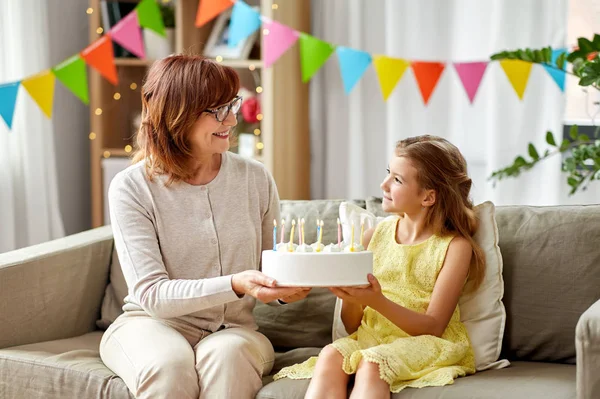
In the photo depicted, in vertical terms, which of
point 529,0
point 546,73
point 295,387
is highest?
point 529,0

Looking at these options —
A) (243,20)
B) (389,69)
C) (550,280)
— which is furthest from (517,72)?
(550,280)

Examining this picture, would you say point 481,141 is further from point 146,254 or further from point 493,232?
point 146,254

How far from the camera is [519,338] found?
2281 millimetres

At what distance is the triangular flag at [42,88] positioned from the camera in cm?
353

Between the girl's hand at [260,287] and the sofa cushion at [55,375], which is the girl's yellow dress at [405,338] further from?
the sofa cushion at [55,375]

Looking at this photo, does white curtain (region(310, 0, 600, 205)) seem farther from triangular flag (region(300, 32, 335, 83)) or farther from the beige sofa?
the beige sofa

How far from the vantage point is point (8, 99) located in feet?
11.1

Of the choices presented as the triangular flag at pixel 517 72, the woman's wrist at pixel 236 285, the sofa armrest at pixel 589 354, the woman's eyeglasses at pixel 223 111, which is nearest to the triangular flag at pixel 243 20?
the triangular flag at pixel 517 72

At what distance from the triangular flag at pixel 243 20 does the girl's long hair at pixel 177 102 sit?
5.08 ft

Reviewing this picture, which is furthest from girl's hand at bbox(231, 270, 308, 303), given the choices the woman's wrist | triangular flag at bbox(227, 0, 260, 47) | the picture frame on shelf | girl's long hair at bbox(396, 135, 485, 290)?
the picture frame on shelf

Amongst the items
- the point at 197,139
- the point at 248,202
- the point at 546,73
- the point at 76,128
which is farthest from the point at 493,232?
the point at 76,128

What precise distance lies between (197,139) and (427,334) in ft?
2.48

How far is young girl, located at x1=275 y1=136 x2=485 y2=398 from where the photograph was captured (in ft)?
6.68

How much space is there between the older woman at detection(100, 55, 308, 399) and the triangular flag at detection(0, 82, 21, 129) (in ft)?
4.14
